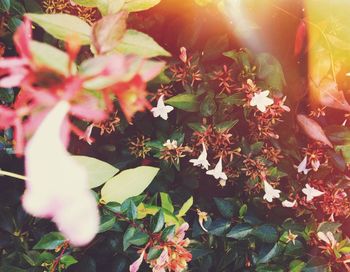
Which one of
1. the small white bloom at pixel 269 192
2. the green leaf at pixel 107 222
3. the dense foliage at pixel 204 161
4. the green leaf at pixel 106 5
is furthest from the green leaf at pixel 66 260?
the green leaf at pixel 106 5

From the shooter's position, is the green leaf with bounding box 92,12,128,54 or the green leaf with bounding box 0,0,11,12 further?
the green leaf with bounding box 0,0,11,12

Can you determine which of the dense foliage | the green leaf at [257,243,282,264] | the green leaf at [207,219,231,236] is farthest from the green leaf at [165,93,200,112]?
the green leaf at [257,243,282,264]

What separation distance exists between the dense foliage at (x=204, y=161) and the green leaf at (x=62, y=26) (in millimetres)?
146

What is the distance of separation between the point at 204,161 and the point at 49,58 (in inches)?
28.7

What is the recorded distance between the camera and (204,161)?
107 cm

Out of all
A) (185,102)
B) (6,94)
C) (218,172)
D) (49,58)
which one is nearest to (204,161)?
(218,172)

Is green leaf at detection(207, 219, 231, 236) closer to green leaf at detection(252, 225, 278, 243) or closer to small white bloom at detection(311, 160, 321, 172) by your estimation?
green leaf at detection(252, 225, 278, 243)

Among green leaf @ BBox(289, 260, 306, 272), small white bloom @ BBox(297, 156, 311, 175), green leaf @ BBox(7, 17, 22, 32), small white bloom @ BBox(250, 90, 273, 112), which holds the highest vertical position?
green leaf @ BBox(7, 17, 22, 32)

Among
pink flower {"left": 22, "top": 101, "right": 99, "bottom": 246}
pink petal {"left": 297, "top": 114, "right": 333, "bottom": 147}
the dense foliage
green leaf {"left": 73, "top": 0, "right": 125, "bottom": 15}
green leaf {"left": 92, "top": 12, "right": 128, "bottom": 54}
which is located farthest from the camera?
pink petal {"left": 297, "top": 114, "right": 333, "bottom": 147}

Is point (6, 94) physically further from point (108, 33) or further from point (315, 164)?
point (315, 164)

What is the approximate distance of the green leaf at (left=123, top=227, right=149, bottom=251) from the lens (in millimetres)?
926

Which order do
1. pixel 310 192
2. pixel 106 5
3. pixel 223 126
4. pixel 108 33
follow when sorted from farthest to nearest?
pixel 310 192 < pixel 223 126 < pixel 106 5 < pixel 108 33

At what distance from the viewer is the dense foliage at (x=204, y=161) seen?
0.94 metres

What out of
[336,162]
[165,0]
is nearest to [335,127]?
[336,162]
